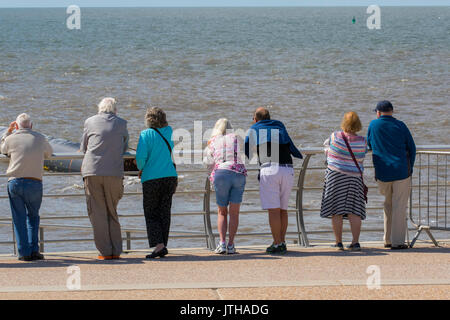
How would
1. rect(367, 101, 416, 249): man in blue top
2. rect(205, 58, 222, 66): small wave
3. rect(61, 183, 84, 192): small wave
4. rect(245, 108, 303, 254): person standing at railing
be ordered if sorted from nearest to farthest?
rect(245, 108, 303, 254): person standing at railing
rect(367, 101, 416, 249): man in blue top
rect(61, 183, 84, 192): small wave
rect(205, 58, 222, 66): small wave

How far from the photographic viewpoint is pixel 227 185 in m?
8.23

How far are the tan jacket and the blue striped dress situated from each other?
2863 millimetres

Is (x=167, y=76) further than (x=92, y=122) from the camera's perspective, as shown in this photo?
Yes

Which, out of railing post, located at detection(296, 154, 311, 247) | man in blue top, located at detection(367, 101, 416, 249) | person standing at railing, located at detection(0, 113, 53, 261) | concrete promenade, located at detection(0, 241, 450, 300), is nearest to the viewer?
concrete promenade, located at detection(0, 241, 450, 300)

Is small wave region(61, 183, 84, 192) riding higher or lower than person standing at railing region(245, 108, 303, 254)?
lower

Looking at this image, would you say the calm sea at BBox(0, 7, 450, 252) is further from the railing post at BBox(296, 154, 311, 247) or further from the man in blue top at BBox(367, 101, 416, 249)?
the man in blue top at BBox(367, 101, 416, 249)

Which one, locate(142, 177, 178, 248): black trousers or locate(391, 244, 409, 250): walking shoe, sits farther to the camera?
locate(391, 244, 409, 250): walking shoe

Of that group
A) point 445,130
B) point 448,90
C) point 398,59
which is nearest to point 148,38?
point 398,59

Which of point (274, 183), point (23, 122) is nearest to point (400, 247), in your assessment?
point (274, 183)

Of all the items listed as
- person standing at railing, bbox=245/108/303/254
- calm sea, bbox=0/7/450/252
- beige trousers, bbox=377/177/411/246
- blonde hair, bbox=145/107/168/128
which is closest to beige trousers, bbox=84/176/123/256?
blonde hair, bbox=145/107/168/128

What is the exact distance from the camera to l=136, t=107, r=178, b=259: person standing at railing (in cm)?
804
